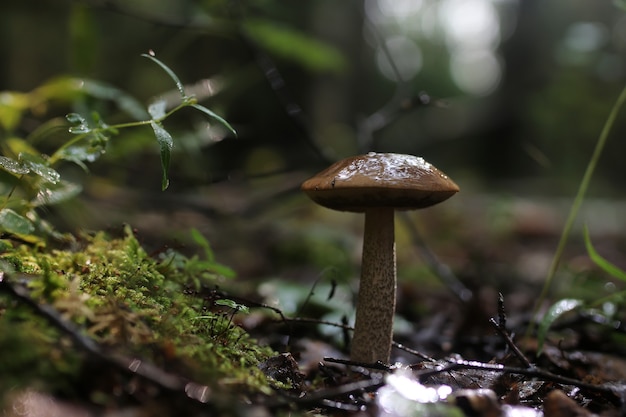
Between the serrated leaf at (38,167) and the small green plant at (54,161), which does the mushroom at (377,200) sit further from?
the serrated leaf at (38,167)

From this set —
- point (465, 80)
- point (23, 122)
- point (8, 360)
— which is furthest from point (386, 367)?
point (465, 80)

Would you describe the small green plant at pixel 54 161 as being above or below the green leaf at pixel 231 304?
above

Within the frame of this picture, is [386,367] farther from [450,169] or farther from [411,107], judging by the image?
[450,169]

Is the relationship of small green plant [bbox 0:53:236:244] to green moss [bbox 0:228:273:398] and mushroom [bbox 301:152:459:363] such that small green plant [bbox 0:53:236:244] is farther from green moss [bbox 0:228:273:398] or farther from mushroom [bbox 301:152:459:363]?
mushroom [bbox 301:152:459:363]

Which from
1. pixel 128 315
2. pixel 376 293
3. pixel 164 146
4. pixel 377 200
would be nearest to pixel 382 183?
pixel 377 200

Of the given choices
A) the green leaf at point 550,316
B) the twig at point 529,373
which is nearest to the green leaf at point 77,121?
the twig at point 529,373

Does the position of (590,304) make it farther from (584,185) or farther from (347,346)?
(347,346)
